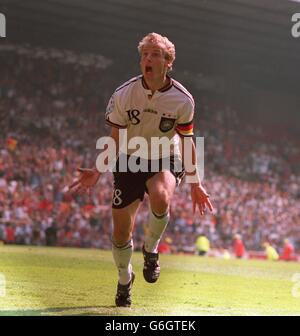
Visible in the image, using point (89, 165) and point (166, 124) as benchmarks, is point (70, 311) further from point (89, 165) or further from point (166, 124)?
point (89, 165)

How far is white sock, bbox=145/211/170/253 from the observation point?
25.7ft

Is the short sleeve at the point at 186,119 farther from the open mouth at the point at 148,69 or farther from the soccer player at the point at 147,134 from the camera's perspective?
the open mouth at the point at 148,69

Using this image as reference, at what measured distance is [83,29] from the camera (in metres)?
25.3

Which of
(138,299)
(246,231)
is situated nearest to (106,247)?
(246,231)

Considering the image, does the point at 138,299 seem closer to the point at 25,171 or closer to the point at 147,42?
the point at 147,42

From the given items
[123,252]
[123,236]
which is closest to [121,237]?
[123,236]

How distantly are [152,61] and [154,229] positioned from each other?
65.5 inches

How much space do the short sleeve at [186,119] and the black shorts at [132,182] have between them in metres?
0.32

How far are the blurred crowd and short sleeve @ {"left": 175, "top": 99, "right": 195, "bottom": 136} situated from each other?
14.7 m

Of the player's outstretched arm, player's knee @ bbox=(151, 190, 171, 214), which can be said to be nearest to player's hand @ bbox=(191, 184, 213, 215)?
→ the player's outstretched arm

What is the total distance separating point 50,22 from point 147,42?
58.8 feet

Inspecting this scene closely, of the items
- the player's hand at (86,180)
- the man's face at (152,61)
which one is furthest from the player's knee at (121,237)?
the man's face at (152,61)

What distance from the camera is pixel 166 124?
7.70m

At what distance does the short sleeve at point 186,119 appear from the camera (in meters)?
7.70
